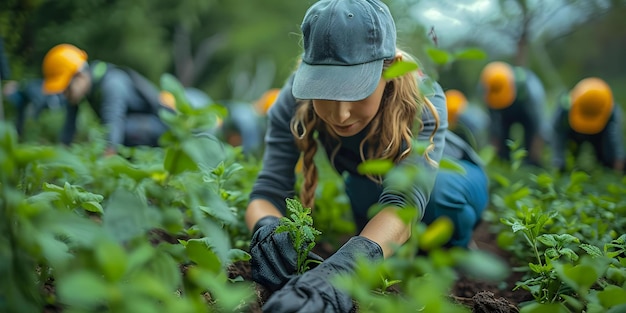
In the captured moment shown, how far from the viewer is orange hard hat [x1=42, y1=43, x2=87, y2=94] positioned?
4.17 metres

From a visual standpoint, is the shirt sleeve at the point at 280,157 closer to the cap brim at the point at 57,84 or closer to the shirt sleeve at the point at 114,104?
the shirt sleeve at the point at 114,104

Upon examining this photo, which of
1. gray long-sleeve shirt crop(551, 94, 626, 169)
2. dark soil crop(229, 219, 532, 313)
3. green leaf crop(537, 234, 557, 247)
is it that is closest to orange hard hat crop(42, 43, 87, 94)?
dark soil crop(229, 219, 532, 313)

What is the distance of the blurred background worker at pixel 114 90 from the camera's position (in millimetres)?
4113

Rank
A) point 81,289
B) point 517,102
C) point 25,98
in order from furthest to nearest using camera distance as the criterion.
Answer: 1. point 25,98
2. point 517,102
3. point 81,289

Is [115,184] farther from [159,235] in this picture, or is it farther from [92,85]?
[92,85]

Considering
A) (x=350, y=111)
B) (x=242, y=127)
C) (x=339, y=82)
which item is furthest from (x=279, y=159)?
(x=242, y=127)

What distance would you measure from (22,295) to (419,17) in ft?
5.37

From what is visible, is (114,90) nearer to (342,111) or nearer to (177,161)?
(342,111)

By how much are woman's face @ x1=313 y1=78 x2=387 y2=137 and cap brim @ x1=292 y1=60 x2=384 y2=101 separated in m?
0.06

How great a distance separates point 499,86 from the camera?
4895mm

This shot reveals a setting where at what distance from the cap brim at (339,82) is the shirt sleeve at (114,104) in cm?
268

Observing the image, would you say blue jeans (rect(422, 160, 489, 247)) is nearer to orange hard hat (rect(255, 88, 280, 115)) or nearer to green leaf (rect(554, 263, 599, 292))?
green leaf (rect(554, 263, 599, 292))

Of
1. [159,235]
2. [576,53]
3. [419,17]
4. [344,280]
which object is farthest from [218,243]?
[576,53]

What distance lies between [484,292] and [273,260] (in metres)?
0.56
